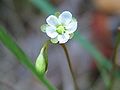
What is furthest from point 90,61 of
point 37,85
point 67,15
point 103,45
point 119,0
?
point 67,15

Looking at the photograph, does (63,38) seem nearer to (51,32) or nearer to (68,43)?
(51,32)

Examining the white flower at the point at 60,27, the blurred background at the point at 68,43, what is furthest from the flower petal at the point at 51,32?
the blurred background at the point at 68,43

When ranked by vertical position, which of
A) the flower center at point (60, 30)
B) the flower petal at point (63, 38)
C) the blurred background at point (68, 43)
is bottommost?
the flower petal at point (63, 38)

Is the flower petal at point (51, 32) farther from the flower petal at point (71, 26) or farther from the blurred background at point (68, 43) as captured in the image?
the blurred background at point (68, 43)

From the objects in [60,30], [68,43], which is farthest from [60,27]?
[68,43]

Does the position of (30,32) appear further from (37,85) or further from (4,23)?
(37,85)

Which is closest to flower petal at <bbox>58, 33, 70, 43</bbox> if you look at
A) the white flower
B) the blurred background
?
the white flower
